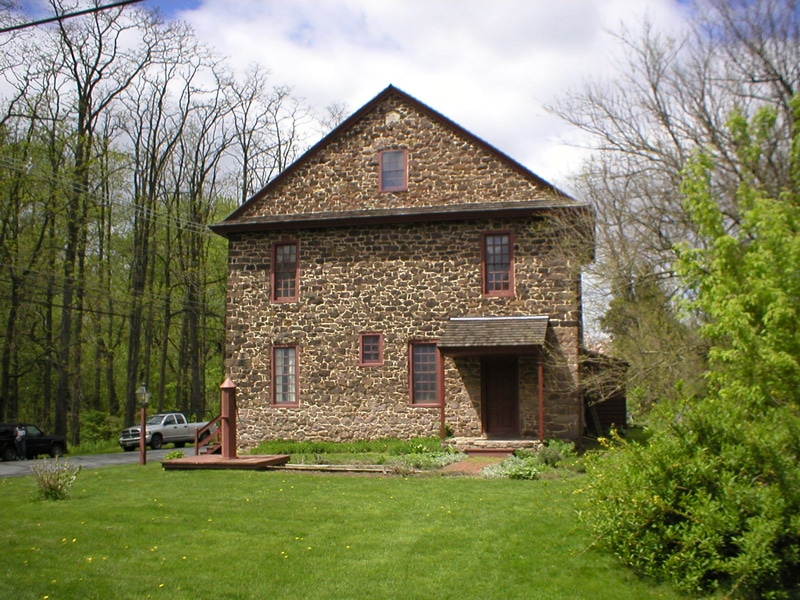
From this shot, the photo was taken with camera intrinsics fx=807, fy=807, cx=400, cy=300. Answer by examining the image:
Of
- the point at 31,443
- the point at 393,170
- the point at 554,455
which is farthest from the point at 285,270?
the point at 31,443

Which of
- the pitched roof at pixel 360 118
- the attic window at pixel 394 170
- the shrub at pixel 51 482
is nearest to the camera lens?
the shrub at pixel 51 482

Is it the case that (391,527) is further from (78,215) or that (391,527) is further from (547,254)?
(78,215)

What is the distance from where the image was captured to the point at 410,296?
21.2m

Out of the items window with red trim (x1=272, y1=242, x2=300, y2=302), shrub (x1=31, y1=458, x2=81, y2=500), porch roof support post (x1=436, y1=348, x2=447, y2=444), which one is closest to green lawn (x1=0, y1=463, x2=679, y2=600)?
shrub (x1=31, y1=458, x2=81, y2=500)

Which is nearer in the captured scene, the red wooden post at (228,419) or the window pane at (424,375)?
the red wooden post at (228,419)

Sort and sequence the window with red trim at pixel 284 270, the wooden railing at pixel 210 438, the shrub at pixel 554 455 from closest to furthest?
the shrub at pixel 554 455 → the wooden railing at pixel 210 438 → the window with red trim at pixel 284 270

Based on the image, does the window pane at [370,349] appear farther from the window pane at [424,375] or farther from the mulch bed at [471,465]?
the mulch bed at [471,465]

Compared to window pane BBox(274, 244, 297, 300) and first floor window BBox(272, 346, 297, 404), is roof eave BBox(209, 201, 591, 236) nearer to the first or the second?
window pane BBox(274, 244, 297, 300)

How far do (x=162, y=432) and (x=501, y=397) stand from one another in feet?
57.7

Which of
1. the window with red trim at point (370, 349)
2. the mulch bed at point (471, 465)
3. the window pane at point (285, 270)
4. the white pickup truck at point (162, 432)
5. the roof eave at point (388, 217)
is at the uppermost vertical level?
the roof eave at point (388, 217)

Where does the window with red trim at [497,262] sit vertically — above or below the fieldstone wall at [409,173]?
below

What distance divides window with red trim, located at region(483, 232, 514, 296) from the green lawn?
7884 mm

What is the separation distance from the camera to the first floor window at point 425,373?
68.7 ft

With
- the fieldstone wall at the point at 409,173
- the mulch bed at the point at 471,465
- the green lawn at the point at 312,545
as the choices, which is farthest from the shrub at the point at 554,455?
the fieldstone wall at the point at 409,173
